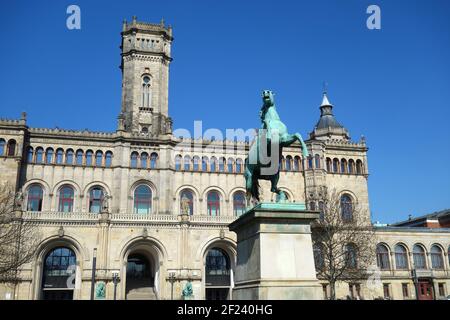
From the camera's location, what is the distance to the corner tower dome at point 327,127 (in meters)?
62.6

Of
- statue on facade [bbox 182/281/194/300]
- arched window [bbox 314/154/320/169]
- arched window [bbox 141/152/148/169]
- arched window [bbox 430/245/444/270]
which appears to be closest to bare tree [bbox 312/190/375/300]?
arched window [bbox 314/154/320/169]

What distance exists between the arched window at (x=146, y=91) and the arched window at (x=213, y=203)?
13389 millimetres

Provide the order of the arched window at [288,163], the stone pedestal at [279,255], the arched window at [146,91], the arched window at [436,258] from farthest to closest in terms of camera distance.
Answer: the arched window at [288,163]
the arched window at [146,91]
the arched window at [436,258]
the stone pedestal at [279,255]

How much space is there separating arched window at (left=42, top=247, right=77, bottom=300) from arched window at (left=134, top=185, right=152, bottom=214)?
330 inches

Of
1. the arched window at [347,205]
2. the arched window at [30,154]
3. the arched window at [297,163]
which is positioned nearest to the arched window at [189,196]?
the arched window at [297,163]

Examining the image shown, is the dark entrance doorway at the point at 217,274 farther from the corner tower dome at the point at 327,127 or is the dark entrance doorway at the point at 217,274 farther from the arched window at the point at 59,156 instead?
the corner tower dome at the point at 327,127

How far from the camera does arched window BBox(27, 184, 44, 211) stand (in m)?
46.2

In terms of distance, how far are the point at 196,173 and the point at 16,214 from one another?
19328mm

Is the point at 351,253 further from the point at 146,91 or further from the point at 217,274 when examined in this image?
the point at 146,91

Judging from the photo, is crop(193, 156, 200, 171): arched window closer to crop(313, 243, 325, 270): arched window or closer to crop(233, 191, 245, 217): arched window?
crop(233, 191, 245, 217): arched window

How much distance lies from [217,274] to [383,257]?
2036 centimetres

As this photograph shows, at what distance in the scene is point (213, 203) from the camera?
2021 inches
